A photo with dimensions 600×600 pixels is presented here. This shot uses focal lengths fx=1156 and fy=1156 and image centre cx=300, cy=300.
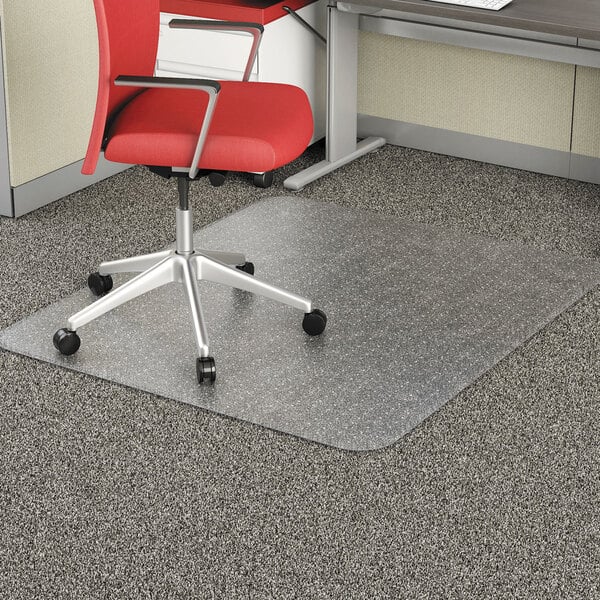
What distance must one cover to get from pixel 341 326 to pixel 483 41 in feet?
4.49

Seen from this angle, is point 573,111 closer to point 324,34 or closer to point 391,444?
point 324,34

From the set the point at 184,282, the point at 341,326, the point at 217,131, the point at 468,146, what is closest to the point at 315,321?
the point at 341,326

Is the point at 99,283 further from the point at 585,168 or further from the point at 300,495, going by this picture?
the point at 585,168

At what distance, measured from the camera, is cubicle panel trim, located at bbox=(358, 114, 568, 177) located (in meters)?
4.10

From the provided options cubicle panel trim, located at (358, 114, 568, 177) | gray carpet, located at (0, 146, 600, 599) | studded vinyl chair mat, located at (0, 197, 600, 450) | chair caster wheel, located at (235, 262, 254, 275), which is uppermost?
cubicle panel trim, located at (358, 114, 568, 177)

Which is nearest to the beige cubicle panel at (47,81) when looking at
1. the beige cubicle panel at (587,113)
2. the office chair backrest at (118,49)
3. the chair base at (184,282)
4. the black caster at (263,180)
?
the black caster at (263,180)

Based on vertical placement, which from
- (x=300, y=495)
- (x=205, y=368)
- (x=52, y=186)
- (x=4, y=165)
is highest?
(x=4, y=165)

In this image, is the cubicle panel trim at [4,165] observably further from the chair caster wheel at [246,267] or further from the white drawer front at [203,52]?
the chair caster wheel at [246,267]

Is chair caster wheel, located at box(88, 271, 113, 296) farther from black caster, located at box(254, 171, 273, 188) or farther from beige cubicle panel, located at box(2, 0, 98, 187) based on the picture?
black caster, located at box(254, 171, 273, 188)

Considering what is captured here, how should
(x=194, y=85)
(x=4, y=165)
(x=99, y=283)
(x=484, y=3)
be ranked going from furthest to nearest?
(x=4, y=165)
(x=484, y=3)
(x=99, y=283)
(x=194, y=85)

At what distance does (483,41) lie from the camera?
390cm

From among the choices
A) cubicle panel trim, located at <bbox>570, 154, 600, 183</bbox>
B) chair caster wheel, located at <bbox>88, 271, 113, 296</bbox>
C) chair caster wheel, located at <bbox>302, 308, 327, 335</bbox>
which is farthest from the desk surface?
chair caster wheel, located at <bbox>88, 271, 113, 296</bbox>

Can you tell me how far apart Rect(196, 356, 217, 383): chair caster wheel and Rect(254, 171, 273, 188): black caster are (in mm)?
1323

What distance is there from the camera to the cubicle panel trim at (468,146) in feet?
13.5
